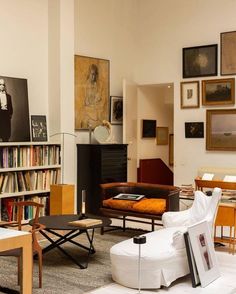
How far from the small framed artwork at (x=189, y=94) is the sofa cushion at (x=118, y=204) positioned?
10.2 ft

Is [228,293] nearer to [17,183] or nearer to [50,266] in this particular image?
[50,266]

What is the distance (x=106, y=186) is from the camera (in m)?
7.14

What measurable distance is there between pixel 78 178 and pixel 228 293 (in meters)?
4.53

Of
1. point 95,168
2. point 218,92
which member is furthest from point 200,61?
point 95,168

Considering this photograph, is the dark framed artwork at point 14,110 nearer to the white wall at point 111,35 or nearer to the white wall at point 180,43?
the white wall at point 111,35

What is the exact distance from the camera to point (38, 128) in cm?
805

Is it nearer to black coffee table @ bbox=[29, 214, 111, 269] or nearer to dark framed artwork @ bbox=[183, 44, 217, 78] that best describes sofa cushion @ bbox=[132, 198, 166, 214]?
black coffee table @ bbox=[29, 214, 111, 269]

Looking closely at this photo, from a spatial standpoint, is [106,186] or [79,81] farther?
[79,81]

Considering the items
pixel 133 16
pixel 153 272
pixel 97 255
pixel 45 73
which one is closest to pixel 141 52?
pixel 133 16

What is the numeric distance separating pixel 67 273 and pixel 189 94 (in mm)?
5157

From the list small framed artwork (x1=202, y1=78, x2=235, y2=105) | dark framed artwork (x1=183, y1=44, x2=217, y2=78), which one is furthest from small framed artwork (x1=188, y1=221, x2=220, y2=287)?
dark framed artwork (x1=183, y1=44, x2=217, y2=78)

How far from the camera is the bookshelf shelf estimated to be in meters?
7.30

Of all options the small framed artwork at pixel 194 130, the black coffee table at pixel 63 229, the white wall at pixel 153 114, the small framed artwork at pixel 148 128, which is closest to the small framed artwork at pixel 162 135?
the white wall at pixel 153 114

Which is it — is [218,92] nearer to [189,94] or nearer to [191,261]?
[189,94]
